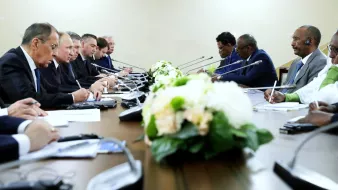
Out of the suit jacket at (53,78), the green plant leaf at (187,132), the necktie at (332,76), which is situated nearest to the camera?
the green plant leaf at (187,132)

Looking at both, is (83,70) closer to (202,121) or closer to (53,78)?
(53,78)

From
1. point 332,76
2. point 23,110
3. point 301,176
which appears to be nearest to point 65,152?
point 301,176

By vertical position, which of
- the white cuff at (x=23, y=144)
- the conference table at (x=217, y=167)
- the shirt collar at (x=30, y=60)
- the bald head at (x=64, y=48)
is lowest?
the conference table at (x=217, y=167)

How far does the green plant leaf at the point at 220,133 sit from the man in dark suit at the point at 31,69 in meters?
1.66

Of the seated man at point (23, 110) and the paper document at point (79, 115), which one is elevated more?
the seated man at point (23, 110)

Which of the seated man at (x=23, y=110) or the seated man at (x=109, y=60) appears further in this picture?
the seated man at (x=109, y=60)

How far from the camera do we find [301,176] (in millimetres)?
871

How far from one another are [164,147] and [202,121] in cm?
12

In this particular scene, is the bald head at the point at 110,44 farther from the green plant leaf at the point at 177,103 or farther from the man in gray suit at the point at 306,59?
the green plant leaf at the point at 177,103

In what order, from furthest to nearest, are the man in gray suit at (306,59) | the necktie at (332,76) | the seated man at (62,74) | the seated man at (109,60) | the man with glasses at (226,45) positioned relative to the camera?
the seated man at (109,60) < the man with glasses at (226,45) < the man in gray suit at (306,59) < the seated man at (62,74) < the necktie at (332,76)

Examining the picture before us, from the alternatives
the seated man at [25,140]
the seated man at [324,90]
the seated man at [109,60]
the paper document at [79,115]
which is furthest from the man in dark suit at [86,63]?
the seated man at [25,140]

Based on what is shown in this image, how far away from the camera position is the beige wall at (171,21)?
7215 mm

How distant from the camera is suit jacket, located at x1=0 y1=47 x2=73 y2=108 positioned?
247cm

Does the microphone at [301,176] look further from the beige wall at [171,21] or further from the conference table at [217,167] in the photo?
the beige wall at [171,21]
